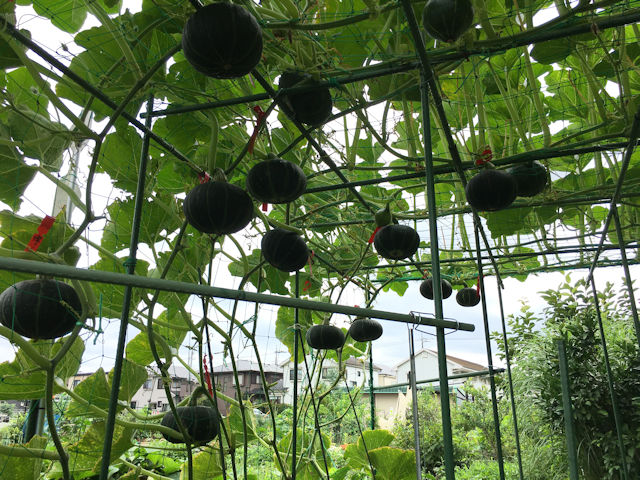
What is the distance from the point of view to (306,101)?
129 centimetres

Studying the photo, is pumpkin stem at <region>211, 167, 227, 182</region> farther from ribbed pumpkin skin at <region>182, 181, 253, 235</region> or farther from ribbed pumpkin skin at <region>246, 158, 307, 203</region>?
ribbed pumpkin skin at <region>246, 158, 307, 203</region>

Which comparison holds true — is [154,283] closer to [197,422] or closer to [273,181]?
[273,181]

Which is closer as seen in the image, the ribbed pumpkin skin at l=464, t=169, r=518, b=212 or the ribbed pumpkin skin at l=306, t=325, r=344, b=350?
the ribbed pumpkin skin at l=464, t=169, r=518, b=212

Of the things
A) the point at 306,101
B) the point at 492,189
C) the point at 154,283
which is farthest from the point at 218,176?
the point at 492,189

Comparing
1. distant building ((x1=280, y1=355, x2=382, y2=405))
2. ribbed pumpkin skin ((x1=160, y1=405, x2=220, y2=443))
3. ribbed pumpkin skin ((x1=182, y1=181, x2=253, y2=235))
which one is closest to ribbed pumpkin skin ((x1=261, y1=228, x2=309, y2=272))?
ribbed pumpkin skin ((x1=182, y1=181, x2=253, y2=235))

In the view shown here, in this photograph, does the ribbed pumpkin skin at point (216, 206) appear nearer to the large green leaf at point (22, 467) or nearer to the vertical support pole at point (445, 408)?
the vertical support pole at point (445, 408)

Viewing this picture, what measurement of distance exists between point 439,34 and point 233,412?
204cm

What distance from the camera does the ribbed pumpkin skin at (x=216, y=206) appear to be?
1162mm

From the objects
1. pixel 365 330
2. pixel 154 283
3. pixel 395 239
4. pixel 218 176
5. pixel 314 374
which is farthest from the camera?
pixel 314 374

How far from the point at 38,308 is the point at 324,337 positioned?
1.33 meters

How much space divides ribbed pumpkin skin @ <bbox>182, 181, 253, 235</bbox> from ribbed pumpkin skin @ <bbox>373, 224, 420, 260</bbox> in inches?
25.0

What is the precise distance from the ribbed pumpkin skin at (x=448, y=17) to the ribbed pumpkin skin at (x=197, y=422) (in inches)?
47.2

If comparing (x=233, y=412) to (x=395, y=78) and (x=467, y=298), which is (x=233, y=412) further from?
(x=467, y=298)

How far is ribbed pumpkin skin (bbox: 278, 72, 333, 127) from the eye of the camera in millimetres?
1294
